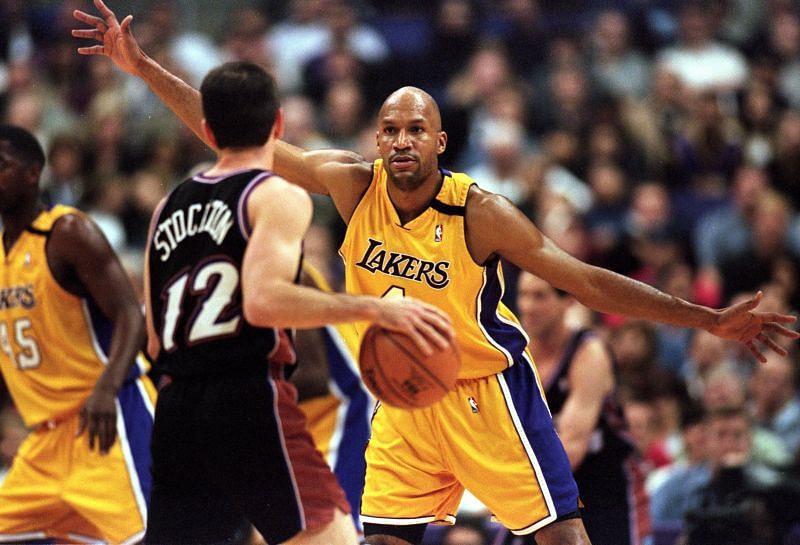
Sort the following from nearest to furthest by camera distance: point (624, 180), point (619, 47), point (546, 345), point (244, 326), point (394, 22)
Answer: point (244, 326) → point (546, 345) → point (624, 180) → point (619, 47) → point (394, 22)

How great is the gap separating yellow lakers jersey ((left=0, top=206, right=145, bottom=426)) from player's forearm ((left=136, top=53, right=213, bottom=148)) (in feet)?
3.02

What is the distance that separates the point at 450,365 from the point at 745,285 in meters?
6.65

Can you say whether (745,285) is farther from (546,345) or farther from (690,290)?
(546,345)

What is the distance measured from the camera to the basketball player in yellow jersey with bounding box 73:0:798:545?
5578mm

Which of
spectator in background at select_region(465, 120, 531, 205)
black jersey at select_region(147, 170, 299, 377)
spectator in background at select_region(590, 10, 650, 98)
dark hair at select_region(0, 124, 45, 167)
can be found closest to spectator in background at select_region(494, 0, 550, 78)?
spectator in background at select_region(590, 10, 650, 98)

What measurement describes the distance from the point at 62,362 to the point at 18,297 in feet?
1.28

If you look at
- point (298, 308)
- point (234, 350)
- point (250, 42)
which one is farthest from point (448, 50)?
point (298, 308)

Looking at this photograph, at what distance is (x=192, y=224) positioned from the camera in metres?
4.57

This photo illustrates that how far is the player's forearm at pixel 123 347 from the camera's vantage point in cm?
625

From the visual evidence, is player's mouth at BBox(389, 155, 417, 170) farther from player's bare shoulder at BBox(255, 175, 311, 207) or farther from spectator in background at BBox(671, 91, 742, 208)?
spectator in background at BBox(671, 91, 742, 208)

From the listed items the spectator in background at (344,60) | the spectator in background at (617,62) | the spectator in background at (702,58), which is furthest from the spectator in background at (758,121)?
the spectator in background at (344,60)

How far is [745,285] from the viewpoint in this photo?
10727mm

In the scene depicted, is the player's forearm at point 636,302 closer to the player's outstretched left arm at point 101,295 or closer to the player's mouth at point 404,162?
the player's mouth at point 404,162

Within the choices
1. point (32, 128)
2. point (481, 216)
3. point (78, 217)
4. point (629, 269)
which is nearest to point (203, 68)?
point (32, 128)
